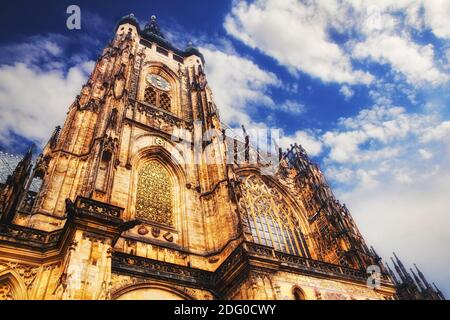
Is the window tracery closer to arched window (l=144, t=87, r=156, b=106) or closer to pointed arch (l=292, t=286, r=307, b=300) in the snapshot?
arched window (l=144, t=87, r=156, b=106)

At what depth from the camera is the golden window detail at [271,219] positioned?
17181 mm

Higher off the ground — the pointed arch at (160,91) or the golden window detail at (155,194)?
the pointed arch at (160,91)

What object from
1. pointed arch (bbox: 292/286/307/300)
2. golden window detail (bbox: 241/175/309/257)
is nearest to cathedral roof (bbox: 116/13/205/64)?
golden window detail (bbox: 241/175/309/257)

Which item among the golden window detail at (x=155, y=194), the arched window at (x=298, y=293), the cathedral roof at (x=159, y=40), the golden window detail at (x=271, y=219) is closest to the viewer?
the arched window at (x=298, y=293)

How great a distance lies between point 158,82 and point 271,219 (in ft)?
41.4

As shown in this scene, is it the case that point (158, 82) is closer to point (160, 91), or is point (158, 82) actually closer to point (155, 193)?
point (160, 91)

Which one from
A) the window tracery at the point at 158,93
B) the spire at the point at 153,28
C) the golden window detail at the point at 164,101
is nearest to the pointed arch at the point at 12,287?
the window tracery at the point at 158,93

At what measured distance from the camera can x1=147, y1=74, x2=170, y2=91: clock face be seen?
78.6ft

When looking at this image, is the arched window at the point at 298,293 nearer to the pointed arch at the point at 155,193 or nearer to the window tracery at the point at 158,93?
the pointed arch at the point at 155,193

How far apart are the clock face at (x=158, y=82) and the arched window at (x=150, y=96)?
2.81 ft

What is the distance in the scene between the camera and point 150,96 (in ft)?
74.1

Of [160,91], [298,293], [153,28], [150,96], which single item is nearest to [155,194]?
[298,293]
